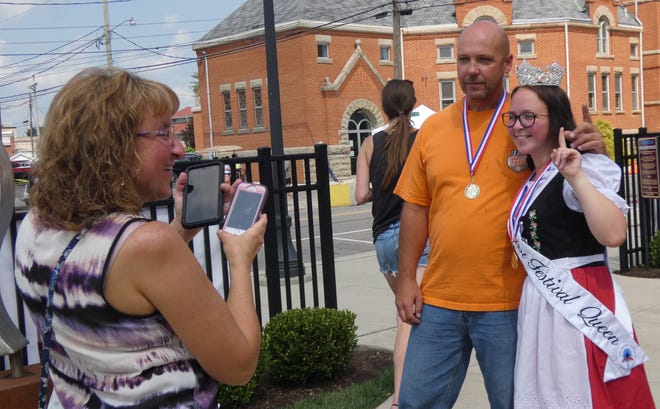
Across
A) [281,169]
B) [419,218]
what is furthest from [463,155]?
[281,169]

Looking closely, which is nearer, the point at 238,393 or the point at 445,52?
the point at 238,393

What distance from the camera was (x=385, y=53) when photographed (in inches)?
1506

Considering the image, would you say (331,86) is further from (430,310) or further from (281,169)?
(430,310)

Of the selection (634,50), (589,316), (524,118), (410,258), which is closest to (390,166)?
(410,258)

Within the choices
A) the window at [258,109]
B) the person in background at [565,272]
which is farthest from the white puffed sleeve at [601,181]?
the window at [258,109]

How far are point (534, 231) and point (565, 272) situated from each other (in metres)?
0.19

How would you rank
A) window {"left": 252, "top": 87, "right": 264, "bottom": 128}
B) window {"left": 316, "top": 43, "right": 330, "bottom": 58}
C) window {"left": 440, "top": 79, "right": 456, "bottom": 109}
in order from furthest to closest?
window {"left": 440, "top": 79, "right": 456, "bottom": 109} < window {"left": 252, "top": 87, "right": 264, "bottom": 128} < window {"left": 316, "top": 43, "right": 330, "bottom": 58}

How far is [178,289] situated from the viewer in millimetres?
1737

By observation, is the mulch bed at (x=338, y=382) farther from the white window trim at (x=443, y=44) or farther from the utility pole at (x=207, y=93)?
the utility pole at (x=207, y=93)

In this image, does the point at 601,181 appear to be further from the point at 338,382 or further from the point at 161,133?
the point at 338,382

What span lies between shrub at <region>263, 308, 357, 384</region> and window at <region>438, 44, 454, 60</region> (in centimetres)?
3532

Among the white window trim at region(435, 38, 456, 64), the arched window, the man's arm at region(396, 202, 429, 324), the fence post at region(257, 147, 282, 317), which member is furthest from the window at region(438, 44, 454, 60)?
the man's arm at region(396, 202, 429, 324)

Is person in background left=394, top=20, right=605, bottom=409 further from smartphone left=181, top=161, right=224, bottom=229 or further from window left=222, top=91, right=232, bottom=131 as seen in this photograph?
window left=222, top=91, right=232, bottom=131

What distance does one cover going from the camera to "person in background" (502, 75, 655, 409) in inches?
109
